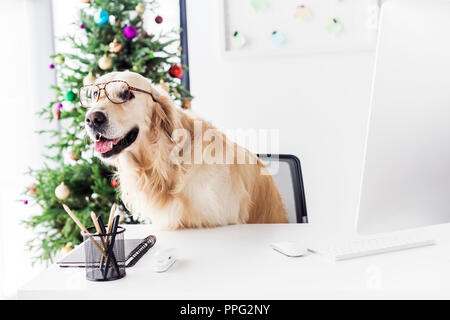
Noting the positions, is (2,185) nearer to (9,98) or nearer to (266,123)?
(9,98)

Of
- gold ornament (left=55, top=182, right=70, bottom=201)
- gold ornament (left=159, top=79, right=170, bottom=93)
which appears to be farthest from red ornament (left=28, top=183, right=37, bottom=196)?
gold ornament (left=159, top=79, right=170, bottom=93)

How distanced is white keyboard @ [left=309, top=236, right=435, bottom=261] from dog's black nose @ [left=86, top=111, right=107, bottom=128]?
68 centimetres

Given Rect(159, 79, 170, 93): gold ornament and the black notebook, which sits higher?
Rect(159, 79, 170, 93): gold ornament

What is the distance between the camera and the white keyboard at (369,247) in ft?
3.13

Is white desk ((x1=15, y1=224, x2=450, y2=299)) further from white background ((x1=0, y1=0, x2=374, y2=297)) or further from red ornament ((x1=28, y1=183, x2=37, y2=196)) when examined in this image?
white background ((x1=0, y1=0, x2=374, y2=297))

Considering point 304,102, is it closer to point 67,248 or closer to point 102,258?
point 67,248

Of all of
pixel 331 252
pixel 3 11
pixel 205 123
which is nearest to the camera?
pixel 331 252

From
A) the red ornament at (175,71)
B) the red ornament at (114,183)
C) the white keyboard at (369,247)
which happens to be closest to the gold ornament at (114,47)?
the red ornament at (175,71)

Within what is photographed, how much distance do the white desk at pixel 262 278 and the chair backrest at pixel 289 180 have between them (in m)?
0.81

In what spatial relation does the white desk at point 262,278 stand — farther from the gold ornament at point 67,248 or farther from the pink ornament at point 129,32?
the pink ornament at point 129,32

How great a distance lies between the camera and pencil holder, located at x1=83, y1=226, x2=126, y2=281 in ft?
2.85

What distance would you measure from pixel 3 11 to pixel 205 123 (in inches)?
71.4
